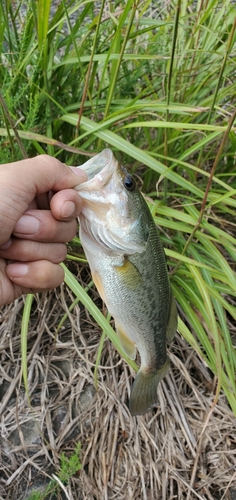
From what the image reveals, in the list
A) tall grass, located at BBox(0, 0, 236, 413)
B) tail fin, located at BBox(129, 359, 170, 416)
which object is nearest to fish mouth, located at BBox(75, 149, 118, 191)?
tall grass, located at BBox(0, 0, 236, 413)

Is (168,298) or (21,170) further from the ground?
(21,170)

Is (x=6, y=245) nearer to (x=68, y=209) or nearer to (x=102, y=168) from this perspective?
(x=68, y=209)

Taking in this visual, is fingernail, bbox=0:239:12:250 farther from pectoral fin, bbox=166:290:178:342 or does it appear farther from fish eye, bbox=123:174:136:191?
pectoral fin, bbox=166:290:178:342

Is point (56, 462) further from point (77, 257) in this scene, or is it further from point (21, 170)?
point (21, 170)

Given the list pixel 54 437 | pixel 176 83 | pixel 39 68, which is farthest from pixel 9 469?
pixel 176 83

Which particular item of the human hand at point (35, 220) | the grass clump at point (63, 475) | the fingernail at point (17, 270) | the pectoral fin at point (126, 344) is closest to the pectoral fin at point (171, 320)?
the pectoral fin at point (126, 344)

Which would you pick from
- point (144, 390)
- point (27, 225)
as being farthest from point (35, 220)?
point (144, 390)
